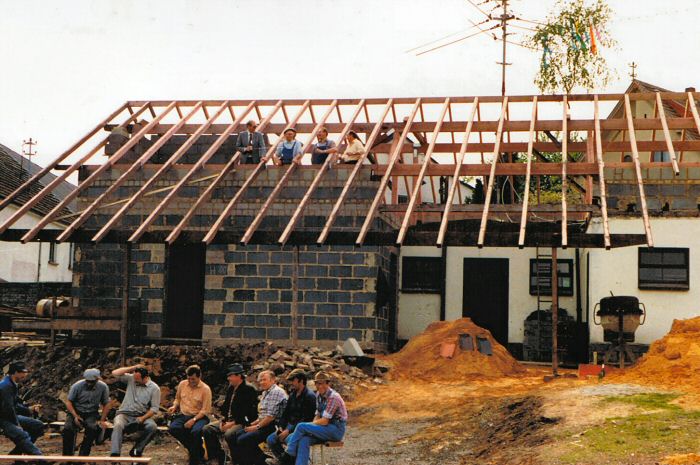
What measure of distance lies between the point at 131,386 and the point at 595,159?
10.9 meters

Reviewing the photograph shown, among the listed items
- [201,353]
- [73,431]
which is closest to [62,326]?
[201,353]

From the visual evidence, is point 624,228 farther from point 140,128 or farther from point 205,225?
point 140,128

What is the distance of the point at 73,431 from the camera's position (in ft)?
38.8

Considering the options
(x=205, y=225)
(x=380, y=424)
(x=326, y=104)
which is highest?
(x=326, y=104)

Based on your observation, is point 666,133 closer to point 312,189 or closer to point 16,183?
point 312,189

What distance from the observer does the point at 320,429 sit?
10.5m

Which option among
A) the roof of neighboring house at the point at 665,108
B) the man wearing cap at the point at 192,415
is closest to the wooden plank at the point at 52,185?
the man wearing cap at the point at 192,415

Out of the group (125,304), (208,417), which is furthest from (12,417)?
(125,304)

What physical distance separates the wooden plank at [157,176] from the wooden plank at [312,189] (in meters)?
2.78

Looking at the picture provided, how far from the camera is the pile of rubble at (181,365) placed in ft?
55.7

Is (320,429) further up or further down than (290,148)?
further down

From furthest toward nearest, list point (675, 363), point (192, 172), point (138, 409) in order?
point (192, 172), point (675, 363), point (138, 409)

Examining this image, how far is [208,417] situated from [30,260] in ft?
90.2

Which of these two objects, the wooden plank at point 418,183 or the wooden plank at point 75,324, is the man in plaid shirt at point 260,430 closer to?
the wooden plank at point 418,183
